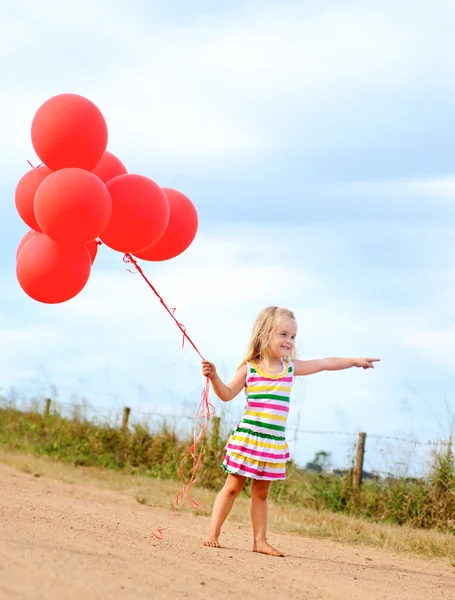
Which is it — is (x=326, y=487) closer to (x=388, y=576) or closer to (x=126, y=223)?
(x=388, y=576)

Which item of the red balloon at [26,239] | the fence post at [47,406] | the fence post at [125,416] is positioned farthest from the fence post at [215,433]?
the red balloon at [26,239]

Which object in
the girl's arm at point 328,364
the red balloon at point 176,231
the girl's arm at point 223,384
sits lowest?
the girl's arm at point 223,384

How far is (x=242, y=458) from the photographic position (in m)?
5.36

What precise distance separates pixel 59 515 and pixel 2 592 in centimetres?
315

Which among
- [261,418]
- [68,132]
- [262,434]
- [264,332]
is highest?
[68,132]

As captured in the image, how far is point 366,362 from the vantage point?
575 centimetres

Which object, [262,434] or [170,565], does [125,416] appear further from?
[170,565]

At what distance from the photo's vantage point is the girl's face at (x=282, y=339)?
5504 millimetres

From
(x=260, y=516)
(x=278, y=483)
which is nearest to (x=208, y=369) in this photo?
(x=260, y=516)

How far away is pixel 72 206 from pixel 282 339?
179 cm

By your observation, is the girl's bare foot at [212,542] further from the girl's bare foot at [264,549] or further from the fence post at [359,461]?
the fence post at [359,461]

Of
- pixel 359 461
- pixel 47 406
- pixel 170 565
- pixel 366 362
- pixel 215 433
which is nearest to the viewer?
pixel 170 565

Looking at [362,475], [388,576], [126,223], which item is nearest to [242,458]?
[388,576]

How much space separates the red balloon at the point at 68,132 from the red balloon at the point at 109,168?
0.29m
